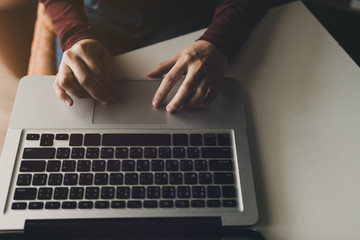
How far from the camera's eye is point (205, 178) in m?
0.50

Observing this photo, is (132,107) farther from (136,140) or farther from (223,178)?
(223,178)

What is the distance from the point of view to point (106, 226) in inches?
18.2

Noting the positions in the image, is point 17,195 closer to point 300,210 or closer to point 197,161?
point 197,161

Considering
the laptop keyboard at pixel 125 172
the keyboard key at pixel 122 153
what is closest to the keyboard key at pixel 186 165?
the laptop keyboard at pixel 125 172

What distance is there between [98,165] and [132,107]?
138 millimetres

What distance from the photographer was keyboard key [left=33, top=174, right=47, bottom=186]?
19.0 inches

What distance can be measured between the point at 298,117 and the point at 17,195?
573 mm

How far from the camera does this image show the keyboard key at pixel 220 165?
0.51 meters

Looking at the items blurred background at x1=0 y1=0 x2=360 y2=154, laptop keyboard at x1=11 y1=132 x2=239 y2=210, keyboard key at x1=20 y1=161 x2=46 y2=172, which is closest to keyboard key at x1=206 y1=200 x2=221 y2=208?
laptop keyboard at x1=11 y1=132 x2=239 y2=210

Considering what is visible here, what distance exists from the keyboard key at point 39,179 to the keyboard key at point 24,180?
0.4 inches

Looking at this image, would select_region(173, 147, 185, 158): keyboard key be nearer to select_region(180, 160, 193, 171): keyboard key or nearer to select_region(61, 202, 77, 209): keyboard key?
select_region(180, 160, 193, 171): keyboard key

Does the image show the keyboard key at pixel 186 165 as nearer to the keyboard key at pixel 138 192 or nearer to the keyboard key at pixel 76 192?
the keyboard key at pixel 138 192

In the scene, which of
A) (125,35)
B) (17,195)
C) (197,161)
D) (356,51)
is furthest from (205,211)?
(356,51)

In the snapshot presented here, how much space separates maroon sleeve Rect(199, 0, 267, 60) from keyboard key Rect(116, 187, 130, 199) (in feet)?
1.23
